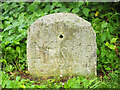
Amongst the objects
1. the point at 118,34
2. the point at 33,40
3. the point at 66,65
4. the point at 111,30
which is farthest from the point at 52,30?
the point at 118,34

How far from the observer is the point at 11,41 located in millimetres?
3643

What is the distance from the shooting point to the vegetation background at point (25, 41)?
2.79 m

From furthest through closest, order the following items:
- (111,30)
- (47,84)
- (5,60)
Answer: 1. (111,30)
2. (5,60)
3. (47,84)

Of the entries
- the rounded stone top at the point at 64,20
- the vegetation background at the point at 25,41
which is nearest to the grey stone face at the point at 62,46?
the rounded stone top at the point at 64,20

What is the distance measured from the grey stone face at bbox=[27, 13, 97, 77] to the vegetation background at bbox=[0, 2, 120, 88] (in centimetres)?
16

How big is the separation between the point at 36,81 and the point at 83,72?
775 mm

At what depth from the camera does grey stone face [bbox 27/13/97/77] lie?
2873mm

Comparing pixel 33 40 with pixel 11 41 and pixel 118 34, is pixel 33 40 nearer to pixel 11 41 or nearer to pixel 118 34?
pixel 11 41

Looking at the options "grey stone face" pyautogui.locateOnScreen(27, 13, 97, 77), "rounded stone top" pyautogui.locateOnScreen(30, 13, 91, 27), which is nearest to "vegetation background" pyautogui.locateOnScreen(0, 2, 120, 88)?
"grey stone face" pyautogui.locateOnScreen(27, 13, 97, 77)

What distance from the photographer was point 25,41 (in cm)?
361

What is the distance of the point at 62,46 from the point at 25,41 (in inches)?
39.5

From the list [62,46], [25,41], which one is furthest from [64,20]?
[25,41]

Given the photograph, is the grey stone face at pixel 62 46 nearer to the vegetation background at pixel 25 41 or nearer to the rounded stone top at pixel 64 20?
the rounded stone top at pixel 64 20

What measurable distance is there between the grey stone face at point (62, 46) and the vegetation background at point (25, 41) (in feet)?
0.53
